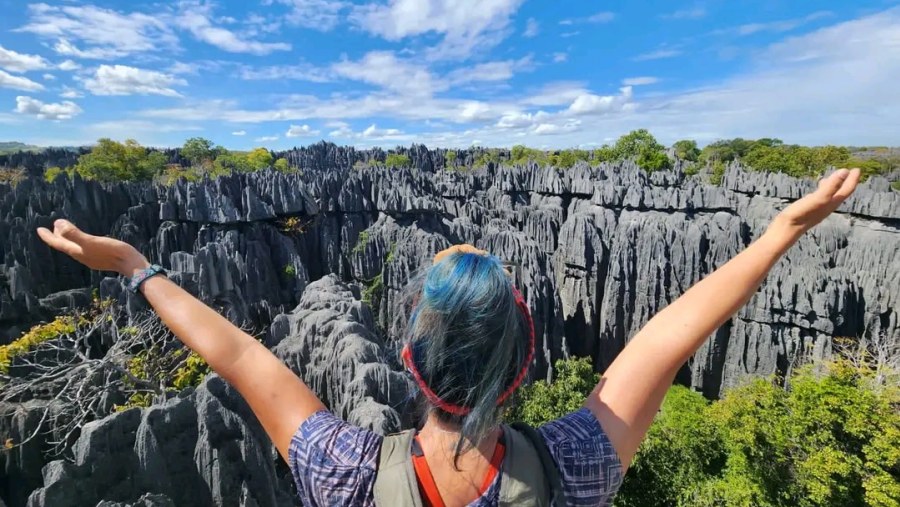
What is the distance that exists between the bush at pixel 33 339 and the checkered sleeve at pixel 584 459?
1253 cm

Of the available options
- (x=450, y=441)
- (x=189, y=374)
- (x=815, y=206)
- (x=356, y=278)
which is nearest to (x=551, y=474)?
(x=450, y=441)

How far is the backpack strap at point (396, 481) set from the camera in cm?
104

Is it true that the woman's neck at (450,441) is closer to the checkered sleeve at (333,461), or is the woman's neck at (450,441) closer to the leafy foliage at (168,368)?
the checkered sleeve at (333,461)

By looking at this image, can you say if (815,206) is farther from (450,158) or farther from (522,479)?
(450,158)

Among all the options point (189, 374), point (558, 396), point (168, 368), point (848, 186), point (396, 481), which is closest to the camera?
point (396, 481)

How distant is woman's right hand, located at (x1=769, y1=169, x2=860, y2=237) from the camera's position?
1323mm

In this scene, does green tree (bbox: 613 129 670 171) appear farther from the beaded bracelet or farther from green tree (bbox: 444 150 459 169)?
the beaded bracelet

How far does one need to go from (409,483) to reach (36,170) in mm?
62208

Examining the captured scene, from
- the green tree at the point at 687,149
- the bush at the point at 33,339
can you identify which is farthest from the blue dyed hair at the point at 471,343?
the green tree at the point at 687,149

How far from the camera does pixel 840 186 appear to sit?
1373 millimetres

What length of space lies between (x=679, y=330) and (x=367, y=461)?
0.90 m

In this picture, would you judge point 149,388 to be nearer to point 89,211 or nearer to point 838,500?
point 838,500

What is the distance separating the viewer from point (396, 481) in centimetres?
106

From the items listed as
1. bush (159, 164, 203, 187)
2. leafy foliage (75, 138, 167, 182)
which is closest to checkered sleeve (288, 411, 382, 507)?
bush (159, 164, 203, 187)
